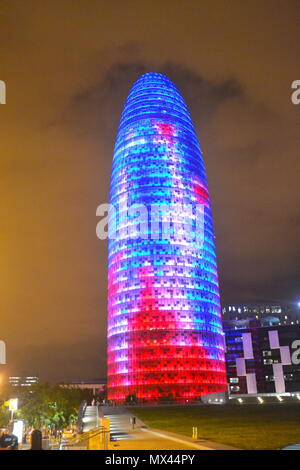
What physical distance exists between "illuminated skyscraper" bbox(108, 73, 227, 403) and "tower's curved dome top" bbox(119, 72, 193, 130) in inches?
21.0

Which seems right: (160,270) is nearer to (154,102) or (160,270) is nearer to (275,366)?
(154,102)

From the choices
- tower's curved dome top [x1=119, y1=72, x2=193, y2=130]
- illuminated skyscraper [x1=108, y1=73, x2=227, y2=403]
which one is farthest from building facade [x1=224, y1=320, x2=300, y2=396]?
tower's curved dome top [x1=119, y1=72, x2=193, y2=130]

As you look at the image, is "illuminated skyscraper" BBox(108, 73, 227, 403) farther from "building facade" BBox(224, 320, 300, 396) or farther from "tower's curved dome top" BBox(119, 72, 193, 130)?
"building facade" BBox(224, 320, 300, 396)

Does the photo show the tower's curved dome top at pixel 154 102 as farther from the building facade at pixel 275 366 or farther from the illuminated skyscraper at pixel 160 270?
the building facade at pixel 275 366

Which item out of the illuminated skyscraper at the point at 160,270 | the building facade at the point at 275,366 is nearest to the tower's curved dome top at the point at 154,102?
the illuminated skyscraper at the point at 160,270

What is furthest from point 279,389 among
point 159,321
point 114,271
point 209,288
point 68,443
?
point 68,443

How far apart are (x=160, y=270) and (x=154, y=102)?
66.2 meters

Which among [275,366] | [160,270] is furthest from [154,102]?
[275,366]

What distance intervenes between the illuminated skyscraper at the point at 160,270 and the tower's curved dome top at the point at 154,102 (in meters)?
0.53

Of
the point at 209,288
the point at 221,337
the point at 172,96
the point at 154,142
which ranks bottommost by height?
the point at 221,337

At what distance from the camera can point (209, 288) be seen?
156250 millimetres

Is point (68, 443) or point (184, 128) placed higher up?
point (184, 128)
